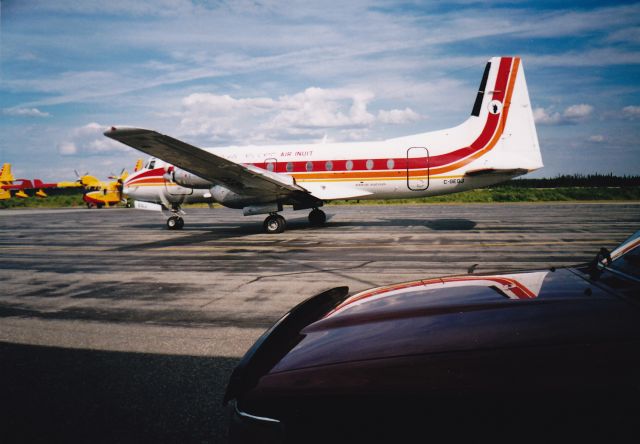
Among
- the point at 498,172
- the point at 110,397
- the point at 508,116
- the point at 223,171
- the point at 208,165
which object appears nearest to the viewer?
the point at 110,397

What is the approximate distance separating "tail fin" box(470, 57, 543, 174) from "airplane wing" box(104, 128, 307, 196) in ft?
23.7

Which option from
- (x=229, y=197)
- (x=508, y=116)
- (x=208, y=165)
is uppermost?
(x=508, y=116)

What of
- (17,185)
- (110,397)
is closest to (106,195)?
(17,185)

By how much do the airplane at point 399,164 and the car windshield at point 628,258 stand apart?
1245 centimetres

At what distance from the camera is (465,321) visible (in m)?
2.30

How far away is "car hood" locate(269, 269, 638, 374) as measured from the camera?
203 centimetres

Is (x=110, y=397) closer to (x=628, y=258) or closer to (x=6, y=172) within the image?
(x=628, y=258)

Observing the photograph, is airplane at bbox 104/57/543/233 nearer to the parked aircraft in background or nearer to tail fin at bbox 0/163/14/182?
the parked aircraft in background

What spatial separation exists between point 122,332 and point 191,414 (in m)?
2.65

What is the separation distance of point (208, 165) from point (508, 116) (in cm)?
1077

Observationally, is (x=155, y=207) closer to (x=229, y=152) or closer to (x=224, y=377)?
(x=229, y=152)

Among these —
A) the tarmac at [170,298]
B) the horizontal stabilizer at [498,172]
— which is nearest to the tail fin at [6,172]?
the tarmac at [170,298]

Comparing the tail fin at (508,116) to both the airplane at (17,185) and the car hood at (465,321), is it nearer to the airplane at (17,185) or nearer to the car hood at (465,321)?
the car hood at (465,321)

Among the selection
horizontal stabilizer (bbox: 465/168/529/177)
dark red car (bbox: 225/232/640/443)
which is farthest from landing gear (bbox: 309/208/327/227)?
dark red car (bbox: 225/232/640/443)
